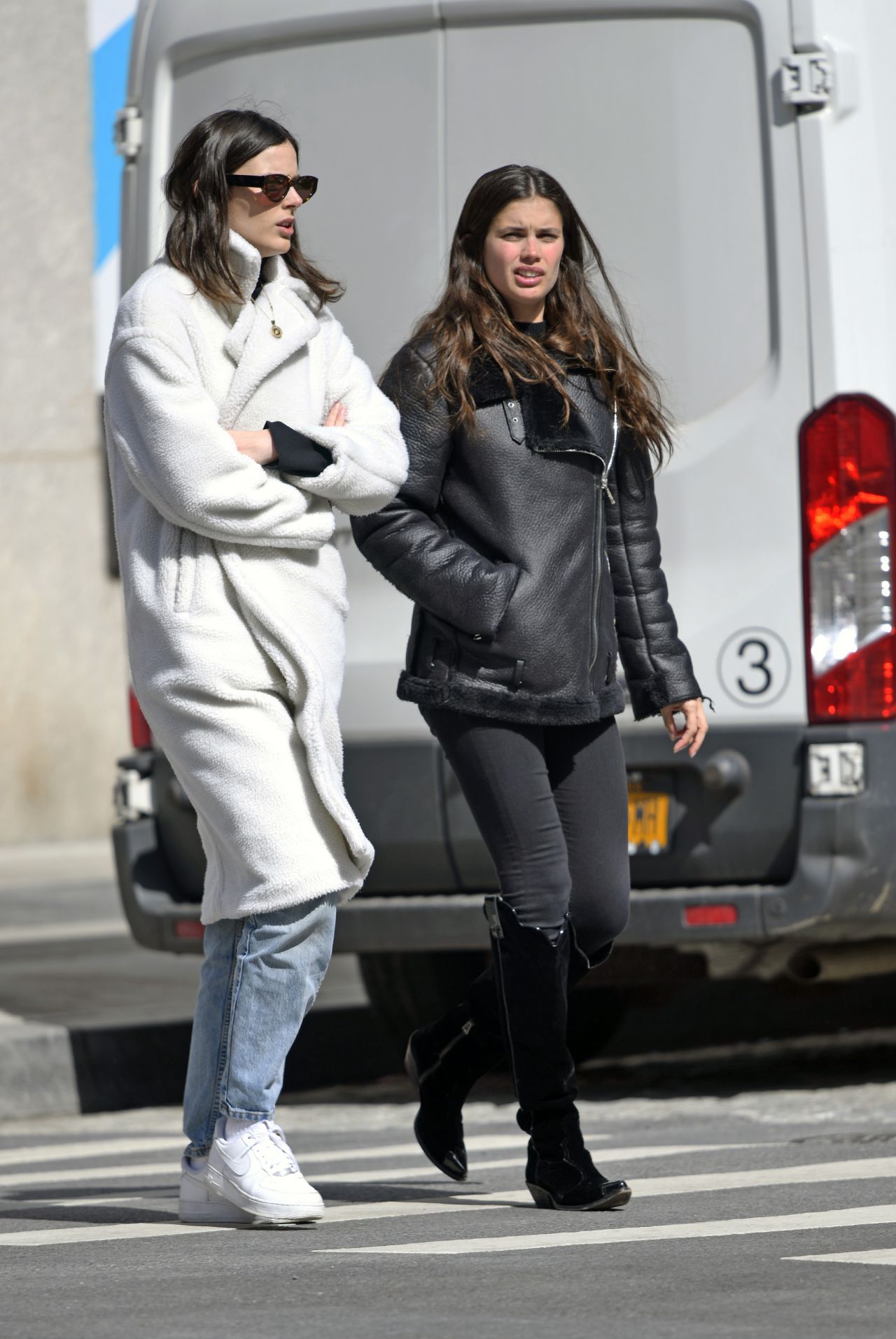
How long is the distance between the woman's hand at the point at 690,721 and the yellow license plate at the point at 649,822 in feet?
4.26

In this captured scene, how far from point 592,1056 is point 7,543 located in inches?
301

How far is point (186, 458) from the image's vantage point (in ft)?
14.2

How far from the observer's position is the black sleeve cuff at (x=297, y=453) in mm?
4434

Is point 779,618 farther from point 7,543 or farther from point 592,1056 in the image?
point 7,543

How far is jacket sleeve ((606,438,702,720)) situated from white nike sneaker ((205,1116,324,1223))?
3.39 ft

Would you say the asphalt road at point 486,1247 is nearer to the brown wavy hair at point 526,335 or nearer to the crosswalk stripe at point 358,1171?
the crosswalk stripe at point 358,1171

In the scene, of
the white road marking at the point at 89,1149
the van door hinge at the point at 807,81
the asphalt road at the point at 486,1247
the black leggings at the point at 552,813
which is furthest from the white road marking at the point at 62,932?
the black leggings at the point at 552,813

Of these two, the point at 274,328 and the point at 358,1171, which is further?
the point at 358,1171

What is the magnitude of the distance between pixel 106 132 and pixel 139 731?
22.5 ft

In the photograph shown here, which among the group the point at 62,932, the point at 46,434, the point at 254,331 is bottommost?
the point at 62,932

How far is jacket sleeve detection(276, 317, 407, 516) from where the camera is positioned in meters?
4.46

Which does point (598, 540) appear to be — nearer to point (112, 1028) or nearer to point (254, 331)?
point (254, 331)

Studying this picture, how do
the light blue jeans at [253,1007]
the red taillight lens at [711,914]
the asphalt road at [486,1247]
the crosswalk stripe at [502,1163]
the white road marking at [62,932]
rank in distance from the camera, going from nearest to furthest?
1. the asphalt road at [486,1247]
2. the light blue jeans at [253,1007]
3. the crosswalk stripe at [502,1163]
4. the red taillight lens at [711,914]
5. the white road marking at [62,932]

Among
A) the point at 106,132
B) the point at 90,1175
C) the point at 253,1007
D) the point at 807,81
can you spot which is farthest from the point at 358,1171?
the point at 106,132
